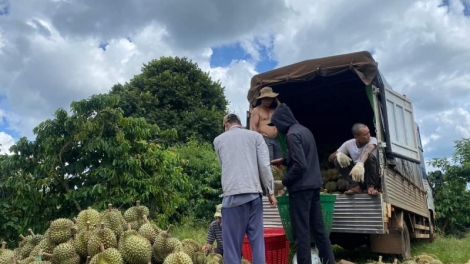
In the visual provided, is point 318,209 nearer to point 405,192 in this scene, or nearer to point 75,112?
point 405,192

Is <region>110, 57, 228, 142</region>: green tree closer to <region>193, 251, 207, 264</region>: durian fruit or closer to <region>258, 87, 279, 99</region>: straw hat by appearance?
<region>258, 87, 279, 99</region>: straw hat

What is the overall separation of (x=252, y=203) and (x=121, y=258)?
1.28 meters

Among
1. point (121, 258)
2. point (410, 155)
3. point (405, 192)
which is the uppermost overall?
point (410, 155)

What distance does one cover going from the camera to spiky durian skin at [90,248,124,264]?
3479mm

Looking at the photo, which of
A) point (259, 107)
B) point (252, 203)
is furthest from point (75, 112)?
point (252, 203)

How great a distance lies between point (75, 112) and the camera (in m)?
7.29

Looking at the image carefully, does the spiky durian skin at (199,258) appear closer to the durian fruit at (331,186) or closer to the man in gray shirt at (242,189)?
the man in gray shirt at (242,189)

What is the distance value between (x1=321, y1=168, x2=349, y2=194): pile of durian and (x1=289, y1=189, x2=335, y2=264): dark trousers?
5.10 feet

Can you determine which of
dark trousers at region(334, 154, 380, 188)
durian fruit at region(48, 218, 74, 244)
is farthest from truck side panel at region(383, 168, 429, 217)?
durian fruit at region(48, 218, 74, 244)

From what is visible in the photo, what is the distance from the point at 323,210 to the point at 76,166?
4703mm

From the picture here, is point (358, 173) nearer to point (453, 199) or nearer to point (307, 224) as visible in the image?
point (307, 224)

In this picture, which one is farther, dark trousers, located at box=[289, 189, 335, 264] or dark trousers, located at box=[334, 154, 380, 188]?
dark trousers, located at box=[334, 154, 380, 188]

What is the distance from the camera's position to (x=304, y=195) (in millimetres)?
4109

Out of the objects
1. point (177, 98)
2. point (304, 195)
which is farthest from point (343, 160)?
point (177, 98)
